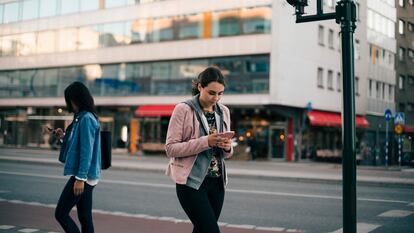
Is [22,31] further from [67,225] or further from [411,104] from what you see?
[67,225]

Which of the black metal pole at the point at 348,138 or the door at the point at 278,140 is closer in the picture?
the black metal pole at the point at 348,138

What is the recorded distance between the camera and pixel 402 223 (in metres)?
8.69

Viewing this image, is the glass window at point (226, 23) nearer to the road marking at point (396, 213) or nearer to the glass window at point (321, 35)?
the glass window at point (321, 35)

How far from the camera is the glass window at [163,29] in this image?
119ft

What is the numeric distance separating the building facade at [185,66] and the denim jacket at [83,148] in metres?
27.0

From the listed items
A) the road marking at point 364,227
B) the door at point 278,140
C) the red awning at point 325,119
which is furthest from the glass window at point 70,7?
the road marking at point 364,227

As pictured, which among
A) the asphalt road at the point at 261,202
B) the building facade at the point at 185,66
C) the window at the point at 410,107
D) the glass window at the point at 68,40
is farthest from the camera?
the window at the point at 410,107

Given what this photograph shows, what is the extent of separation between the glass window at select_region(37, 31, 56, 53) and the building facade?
8 cm

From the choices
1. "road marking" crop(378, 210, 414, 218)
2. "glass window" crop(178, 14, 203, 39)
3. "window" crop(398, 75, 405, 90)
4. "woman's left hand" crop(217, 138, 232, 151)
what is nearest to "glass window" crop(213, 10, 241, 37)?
"glass window" crop(178, 14, 203, 39)

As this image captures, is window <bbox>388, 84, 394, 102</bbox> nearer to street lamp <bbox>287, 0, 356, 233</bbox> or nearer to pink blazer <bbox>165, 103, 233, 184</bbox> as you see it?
street lamp <bbox>287, 0, 356, 233</bbox>

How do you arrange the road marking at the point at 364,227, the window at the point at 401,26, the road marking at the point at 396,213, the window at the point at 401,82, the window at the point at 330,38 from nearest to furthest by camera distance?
the road marking at the point at 364,227 < the road marking at the point at 396,213 < the window at the point at 330,38 < the window at the point at 401,26 < the window at the point at 401,82

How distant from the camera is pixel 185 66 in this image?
3544cm

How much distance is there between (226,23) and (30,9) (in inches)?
717

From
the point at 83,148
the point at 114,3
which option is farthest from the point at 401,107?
the point at 83,148
